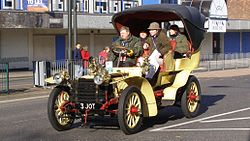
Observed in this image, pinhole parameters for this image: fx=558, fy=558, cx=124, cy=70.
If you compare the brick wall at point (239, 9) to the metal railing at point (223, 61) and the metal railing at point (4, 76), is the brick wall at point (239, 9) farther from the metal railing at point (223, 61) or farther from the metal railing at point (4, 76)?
the metal railing at point (4, 76)

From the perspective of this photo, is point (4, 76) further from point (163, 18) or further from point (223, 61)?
point (223, 61)

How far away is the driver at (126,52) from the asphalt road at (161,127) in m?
1.27

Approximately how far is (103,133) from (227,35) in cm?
4732

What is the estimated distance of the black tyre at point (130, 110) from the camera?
9.56 metres

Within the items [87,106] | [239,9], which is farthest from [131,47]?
[239,9]

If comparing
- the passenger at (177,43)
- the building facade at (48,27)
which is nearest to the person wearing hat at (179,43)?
the passenger at (177,43)

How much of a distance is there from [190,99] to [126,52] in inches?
83.0

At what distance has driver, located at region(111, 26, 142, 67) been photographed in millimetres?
10781

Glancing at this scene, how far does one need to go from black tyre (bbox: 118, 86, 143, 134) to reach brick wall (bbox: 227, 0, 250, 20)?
5159 centimetres

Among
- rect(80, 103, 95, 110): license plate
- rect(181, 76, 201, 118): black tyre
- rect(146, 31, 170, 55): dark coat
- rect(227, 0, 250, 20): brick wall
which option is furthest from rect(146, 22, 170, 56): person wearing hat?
rect(227, 0, 250, 20): brick wall

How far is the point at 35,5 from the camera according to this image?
35250mm

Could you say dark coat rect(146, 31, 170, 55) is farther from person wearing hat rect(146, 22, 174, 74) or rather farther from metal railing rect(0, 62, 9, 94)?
metal railing rect(0, 62, 9, 94)

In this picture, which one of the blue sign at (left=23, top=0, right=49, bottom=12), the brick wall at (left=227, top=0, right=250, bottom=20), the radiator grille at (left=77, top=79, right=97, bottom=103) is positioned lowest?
the radiator grille at (left=77, top=79, right=97, bottom=103)

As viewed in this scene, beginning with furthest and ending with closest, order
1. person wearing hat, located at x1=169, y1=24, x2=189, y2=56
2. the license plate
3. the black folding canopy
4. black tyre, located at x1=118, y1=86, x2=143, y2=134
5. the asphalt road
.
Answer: person wearing hat, located at x1=169, y1=24, x2=189, y2=56
the black folding canopy
the license plate
the asphalt road
black tyre, located at x1=118, y1=86, x2=143, y2=134
